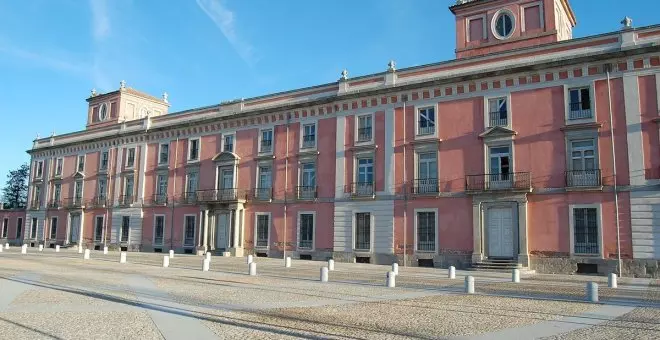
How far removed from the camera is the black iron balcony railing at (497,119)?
1004 inches

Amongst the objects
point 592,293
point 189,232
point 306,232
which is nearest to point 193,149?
point 189,232

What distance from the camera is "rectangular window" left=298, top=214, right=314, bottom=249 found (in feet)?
101

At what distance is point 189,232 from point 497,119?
2220cm

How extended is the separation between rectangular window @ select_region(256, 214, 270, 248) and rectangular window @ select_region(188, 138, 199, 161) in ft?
24.7

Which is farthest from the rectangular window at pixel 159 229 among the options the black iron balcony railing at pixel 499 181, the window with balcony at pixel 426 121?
the black iron balcony railing at pixel 499 181

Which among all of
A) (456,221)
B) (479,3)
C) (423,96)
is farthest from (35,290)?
(479,3)

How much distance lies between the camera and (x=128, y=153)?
136 ft

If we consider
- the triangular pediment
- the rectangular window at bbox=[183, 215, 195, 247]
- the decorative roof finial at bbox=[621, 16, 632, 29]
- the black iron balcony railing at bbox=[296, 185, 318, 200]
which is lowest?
the rectangular window at bbox=[183, 215, 195, 247]

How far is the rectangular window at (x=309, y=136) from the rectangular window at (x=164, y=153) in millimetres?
12686

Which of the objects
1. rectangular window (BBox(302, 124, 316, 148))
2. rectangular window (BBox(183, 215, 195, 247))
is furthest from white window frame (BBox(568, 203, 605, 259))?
rectangular window (BBox(183, 215, 195, 247))

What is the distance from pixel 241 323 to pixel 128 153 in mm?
36173

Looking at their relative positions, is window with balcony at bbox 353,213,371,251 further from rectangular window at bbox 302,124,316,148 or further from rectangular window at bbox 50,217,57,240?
rectangular window at bbox 50,217,57,240

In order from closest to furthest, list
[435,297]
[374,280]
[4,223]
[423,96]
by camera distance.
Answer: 1. [435,297]
2. [374,280]
3. [423,96]
4. [4,223]

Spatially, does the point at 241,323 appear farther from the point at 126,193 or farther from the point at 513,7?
the point at 126,193
